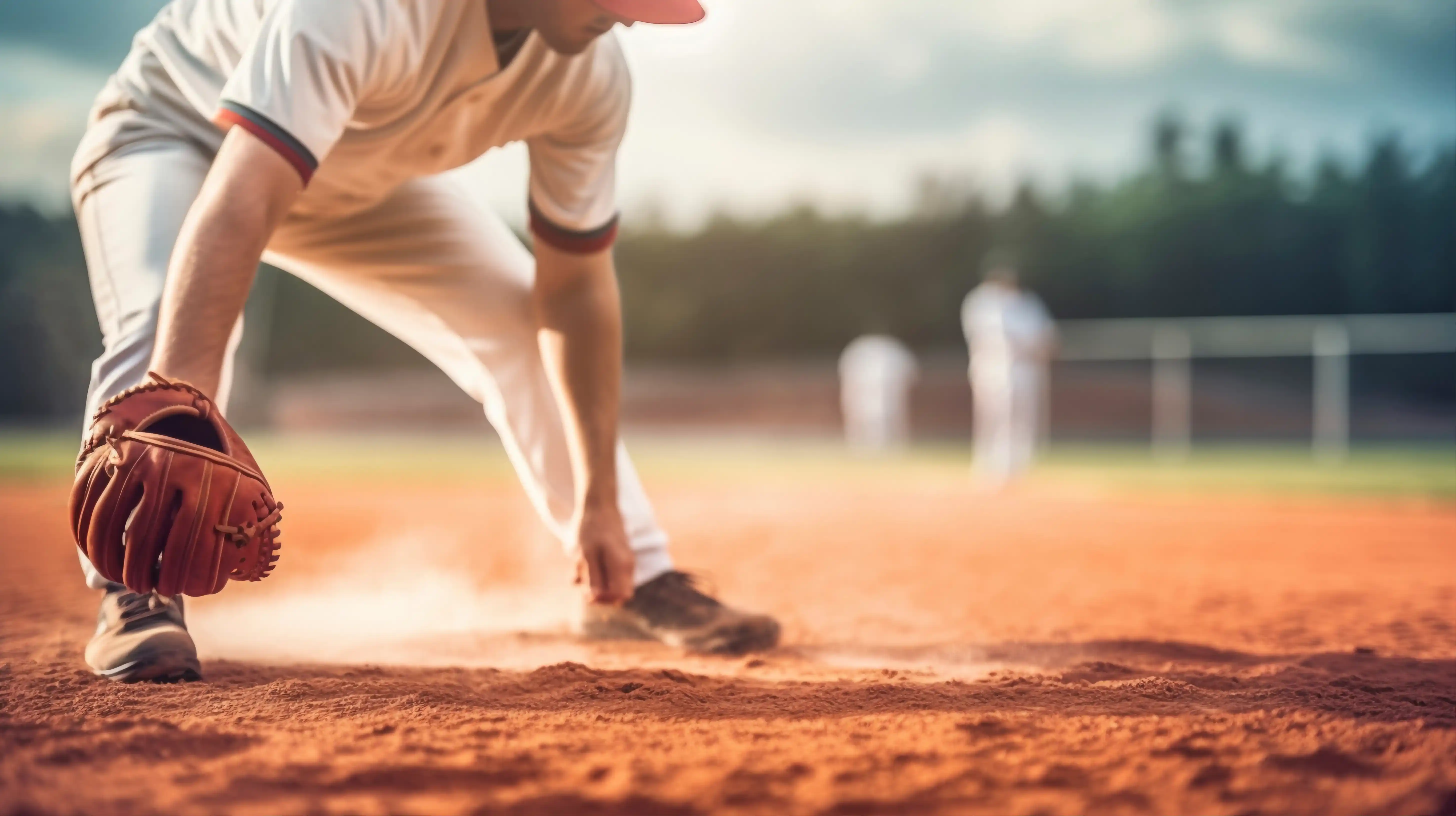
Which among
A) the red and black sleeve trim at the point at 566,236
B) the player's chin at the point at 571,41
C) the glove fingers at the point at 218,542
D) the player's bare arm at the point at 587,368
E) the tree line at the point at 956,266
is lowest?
the glove fingers at the point at 218,542

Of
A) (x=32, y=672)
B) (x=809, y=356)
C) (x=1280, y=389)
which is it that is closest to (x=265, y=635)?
(x=32, y=672)

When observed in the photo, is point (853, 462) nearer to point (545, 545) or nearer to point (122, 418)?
point (545, 545)

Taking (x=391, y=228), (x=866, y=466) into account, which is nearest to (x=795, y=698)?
(x=391, y=228)

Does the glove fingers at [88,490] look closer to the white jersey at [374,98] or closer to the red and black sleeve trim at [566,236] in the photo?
the white jersey at [374,98]

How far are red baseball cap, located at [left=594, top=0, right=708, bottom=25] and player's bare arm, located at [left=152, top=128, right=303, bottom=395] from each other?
64 cm

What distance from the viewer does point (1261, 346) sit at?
18.6m

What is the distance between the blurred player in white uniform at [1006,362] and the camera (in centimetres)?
927

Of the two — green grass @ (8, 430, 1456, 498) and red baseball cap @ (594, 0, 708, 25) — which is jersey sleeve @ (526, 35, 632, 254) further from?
green grass @ (8, 430, 1456, 498)

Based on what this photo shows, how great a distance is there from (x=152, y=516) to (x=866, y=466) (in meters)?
11.2

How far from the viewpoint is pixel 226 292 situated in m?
1.66

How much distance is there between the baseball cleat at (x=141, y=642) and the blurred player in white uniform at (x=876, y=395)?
13808 millimetres

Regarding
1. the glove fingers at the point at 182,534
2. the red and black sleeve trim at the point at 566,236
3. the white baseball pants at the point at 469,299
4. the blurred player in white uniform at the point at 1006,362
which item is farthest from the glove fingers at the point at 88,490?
the blurred player in white uniform at the point at 1006,362

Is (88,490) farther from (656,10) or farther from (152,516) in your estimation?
(656,10)

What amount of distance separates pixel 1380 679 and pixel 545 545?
12.2 ft
